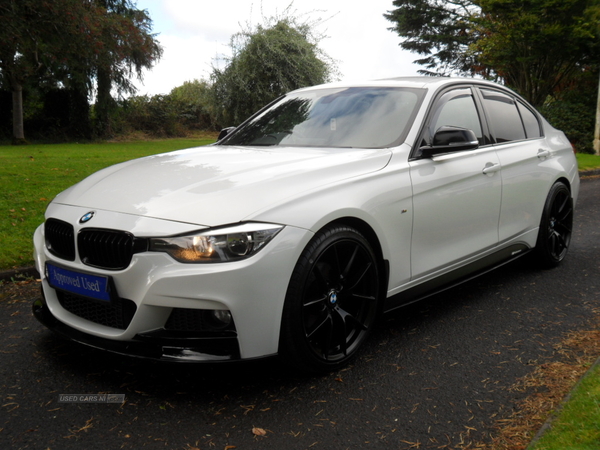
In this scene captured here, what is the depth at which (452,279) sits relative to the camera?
4.17m

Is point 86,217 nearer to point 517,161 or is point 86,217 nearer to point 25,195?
point 517,161

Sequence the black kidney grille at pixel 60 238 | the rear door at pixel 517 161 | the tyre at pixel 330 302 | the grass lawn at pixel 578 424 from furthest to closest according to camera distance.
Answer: the rear door at pixel 517 161 < the black kidney grille at pixel 60 238 < the tyre at pixel 330 302 < the grass lawn at pixel 578 424

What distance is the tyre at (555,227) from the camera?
527cm

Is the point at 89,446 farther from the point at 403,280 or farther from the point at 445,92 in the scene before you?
the point at 445,92

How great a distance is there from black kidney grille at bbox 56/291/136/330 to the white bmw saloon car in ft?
0.04

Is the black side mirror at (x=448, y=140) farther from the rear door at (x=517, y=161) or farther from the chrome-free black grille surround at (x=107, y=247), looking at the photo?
the chrome-free black grille surround at (x=107, y=247)

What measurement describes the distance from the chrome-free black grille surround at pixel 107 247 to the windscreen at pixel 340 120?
1618 mm

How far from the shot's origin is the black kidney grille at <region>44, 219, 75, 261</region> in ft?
10.3

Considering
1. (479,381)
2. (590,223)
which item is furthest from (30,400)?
(590,223)

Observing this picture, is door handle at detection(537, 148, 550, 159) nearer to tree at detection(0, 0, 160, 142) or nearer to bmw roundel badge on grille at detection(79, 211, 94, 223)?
bmw roundel badge on grille at detection(79, 211, 94, 223)

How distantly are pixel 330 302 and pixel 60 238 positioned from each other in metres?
1.51

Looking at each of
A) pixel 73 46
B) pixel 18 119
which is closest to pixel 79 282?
pixel 73 46

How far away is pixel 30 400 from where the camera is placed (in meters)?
3.05

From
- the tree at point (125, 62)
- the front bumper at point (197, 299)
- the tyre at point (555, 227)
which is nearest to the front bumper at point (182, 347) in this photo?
the front bumper at point (197, 299)
